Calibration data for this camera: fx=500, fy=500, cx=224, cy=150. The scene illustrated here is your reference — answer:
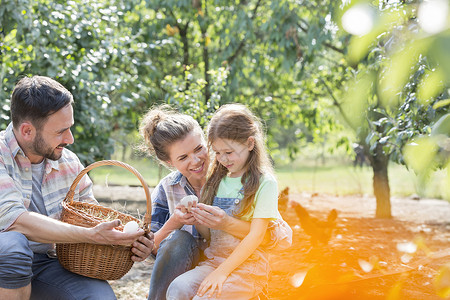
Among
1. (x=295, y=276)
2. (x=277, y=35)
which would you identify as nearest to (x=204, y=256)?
(x=295, y=276)

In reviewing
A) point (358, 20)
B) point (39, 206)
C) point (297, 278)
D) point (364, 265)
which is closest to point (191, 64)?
point (364, 265)

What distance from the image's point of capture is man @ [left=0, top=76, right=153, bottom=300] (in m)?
2.04

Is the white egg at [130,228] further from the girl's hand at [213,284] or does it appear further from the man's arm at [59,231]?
the girl's hand at [213,284]

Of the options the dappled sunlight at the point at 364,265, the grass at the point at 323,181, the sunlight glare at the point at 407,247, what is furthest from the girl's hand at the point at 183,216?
the grass at the point at 323,181

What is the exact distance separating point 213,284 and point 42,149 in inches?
39.0

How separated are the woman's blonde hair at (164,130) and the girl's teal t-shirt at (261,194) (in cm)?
32

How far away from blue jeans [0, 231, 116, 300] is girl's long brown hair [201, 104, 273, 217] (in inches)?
25.3

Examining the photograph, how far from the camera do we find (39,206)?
2.44 m

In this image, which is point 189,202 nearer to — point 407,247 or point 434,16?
point 434,16

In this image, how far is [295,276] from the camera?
329 centimetres

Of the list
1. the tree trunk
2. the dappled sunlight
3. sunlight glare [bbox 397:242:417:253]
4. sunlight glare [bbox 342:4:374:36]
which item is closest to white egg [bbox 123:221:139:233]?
the dappled sunlight

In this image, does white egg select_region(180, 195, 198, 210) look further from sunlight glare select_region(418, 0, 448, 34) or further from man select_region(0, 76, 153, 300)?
sunlight glare select_region(418, 0, 448, 34)

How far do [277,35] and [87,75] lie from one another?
7.96 ft

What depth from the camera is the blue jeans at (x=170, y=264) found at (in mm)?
2367
